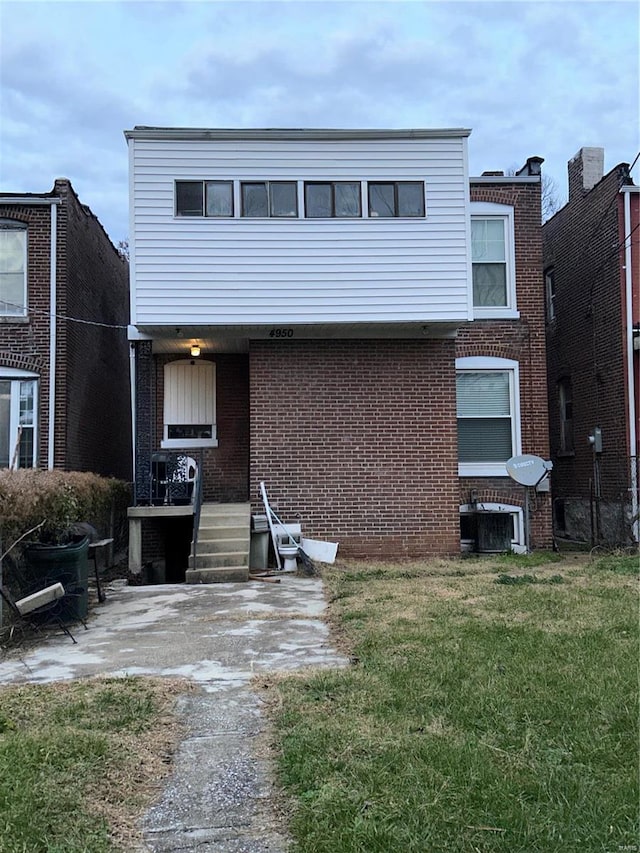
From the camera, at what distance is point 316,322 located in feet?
35.3

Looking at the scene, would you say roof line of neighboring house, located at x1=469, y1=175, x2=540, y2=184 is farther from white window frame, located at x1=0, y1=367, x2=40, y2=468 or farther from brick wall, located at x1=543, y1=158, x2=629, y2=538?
white window frame, located at x1=0, y1=367, x2=40, y2=468

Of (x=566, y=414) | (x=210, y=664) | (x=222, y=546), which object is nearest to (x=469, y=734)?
(x=210, y=664)

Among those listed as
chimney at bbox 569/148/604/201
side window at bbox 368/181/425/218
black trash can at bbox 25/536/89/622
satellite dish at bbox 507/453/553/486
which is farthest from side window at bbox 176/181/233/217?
chimney at bbox 569/148/604/201

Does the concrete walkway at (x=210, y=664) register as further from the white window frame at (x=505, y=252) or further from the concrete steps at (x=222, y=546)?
the white window frame at (x=505, y=252)

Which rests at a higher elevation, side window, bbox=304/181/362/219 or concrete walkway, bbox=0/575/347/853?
side window, bbox=304/181/362/219

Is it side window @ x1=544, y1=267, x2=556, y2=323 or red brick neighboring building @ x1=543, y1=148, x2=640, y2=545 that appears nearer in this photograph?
red brick neighboring building @ x1=543, y1=148, x2=640, y2=545

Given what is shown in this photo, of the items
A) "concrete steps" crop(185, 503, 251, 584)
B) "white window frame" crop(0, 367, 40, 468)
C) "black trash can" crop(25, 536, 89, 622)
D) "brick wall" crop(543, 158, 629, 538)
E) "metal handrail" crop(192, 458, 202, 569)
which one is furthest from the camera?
"brick wall" crop(543, 158, 629, 538)

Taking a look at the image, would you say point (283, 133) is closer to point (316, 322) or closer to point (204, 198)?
point (204, 198)

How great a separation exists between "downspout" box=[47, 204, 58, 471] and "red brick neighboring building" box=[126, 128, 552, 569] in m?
1.65

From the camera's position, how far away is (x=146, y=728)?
159 inches

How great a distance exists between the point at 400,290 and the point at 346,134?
2.57m

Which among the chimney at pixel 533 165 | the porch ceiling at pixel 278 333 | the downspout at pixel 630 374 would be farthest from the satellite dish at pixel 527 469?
the chimney at pixel 533 165

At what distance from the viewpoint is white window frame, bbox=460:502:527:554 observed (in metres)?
12.3

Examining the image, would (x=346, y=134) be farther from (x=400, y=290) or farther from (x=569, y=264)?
(x=569, y=264)
